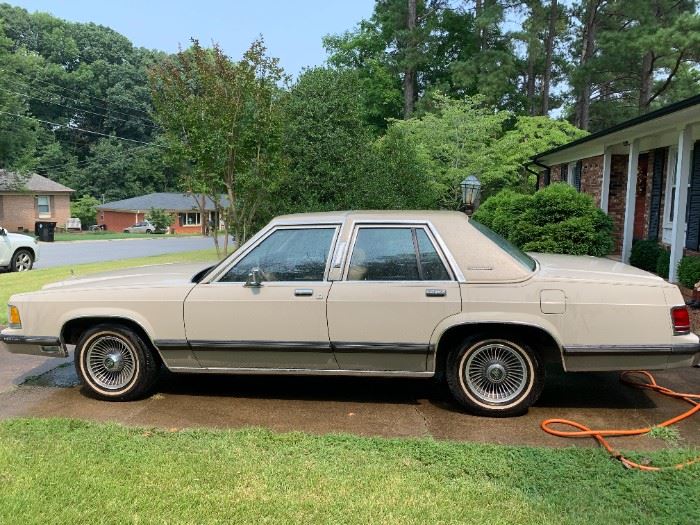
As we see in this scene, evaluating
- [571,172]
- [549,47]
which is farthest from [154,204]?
[571,172]

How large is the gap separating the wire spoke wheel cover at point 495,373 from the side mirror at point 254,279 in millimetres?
1651

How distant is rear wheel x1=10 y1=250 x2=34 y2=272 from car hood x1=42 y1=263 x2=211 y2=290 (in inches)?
485

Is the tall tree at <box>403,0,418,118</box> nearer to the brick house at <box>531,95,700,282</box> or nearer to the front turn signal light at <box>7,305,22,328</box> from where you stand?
the brick house at <box>531,95,700,282</box>

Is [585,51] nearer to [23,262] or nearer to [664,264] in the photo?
[664,264]

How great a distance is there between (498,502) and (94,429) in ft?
9.05

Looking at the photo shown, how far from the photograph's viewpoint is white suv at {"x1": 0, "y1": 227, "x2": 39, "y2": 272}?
15.4 meters

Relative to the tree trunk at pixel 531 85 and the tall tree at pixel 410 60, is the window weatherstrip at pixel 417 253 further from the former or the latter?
the tree trunk at pixel 531 85

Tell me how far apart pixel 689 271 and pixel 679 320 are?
546 cm

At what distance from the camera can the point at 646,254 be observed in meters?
11.8

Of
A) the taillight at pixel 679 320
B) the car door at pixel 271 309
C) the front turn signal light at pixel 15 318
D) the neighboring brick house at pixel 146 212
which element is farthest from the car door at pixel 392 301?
the neighboring brick house at pixel 146 212

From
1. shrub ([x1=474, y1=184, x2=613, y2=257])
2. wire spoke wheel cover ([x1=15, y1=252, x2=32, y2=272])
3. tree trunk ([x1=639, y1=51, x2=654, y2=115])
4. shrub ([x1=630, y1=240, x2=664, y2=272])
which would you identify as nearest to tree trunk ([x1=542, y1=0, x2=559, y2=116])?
tree trunk ([x1=639, y1=51, x2=654, y2=115])

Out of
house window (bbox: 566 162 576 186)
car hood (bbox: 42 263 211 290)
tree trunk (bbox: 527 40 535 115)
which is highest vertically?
tree trunk (bbox: 527 40 535 115)

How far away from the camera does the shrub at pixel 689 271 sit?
877cm

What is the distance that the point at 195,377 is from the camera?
18.3ft
